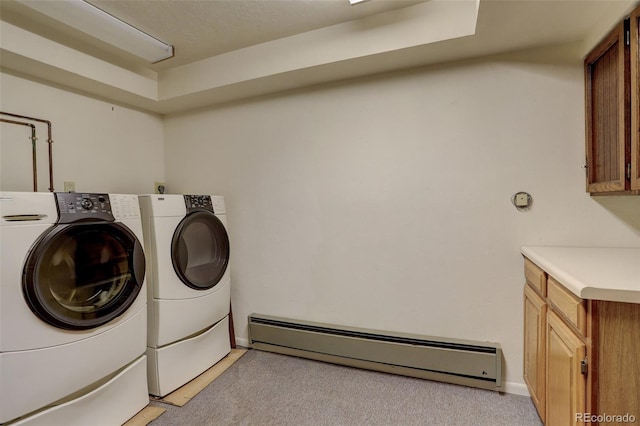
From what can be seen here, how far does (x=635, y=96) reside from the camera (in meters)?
1.27

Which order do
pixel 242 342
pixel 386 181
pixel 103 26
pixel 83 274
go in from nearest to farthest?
pixel 83 274 → pixel 103 26 → pixel 386 181 → pixel 242 342

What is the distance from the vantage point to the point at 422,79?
2.02m

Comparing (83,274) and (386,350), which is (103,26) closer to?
(83,274)

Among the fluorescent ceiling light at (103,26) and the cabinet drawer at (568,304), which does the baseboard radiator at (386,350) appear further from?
the fluorescent ceiling light at (103,26)

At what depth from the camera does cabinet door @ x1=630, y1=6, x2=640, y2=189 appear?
4.13 ft

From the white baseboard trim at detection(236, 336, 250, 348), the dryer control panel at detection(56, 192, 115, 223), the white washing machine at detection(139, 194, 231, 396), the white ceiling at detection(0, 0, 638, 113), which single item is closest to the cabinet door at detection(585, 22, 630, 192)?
the white ceiling at detection(0, 0, 638, 113)

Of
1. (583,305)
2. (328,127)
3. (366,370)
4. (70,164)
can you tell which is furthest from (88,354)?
(583,305)

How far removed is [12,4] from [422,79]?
2379 mm

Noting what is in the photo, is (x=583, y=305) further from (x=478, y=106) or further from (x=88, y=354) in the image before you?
(x=88, y=354)

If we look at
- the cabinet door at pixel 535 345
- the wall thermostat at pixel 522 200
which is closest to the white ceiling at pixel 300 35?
the wall thermostat at pixel 522 200

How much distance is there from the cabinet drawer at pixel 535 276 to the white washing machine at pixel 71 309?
216cm

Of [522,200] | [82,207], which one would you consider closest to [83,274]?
[82,207]

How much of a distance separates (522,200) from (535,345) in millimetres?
A: 812

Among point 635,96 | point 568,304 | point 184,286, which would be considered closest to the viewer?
point 568,304
